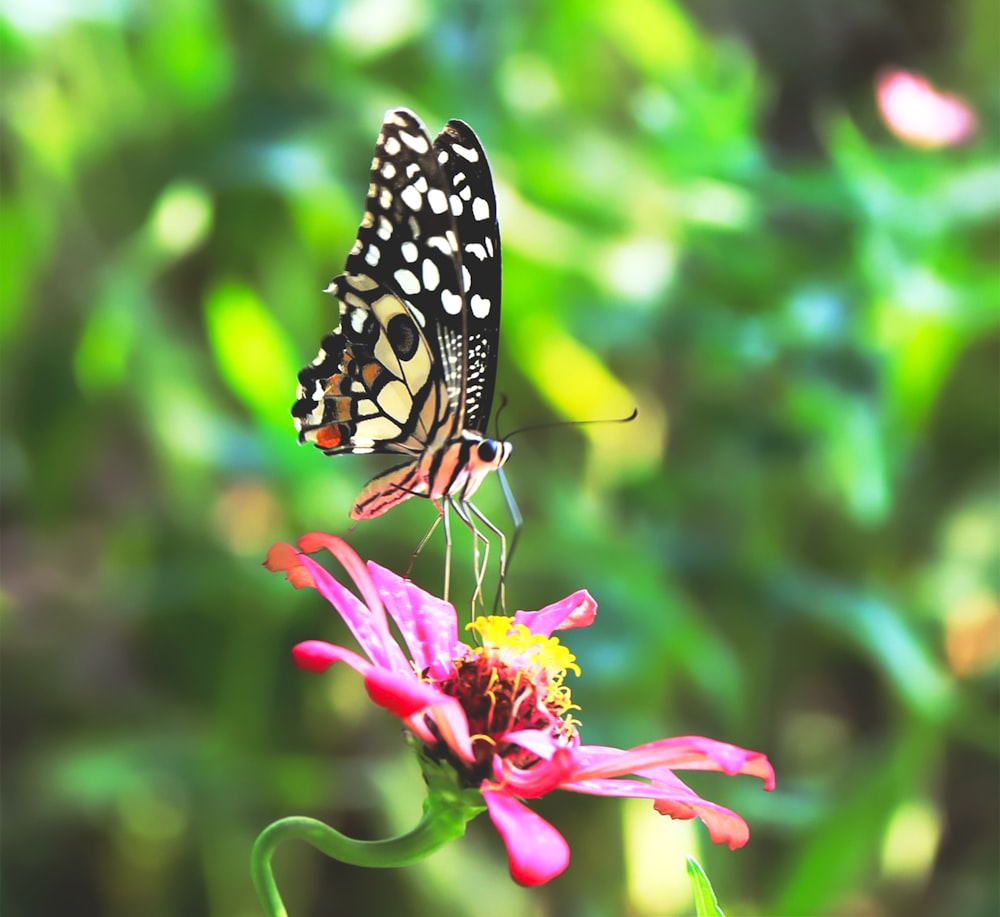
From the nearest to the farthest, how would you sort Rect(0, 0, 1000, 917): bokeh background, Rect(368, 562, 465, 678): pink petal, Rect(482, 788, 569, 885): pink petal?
1. Rect(482, 788, 569, 885): pink petal
2. Rect(368, 562, 465, 678): pink petal
3. Rect(0, 0, 1000, 917): bokeh background

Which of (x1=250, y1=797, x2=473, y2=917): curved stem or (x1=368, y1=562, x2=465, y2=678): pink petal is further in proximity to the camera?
(x1=368, y1=562, x2=465, y2=678): pink petal

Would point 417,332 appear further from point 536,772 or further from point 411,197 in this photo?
point 536,772

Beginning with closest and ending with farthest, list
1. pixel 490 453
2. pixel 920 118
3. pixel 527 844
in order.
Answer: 1. pixel 527 844
2. pixel 490 453
3. pixel 920 118

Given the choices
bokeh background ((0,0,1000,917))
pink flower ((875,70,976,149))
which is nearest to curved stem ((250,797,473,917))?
bokeh background ((0,0,1000,917))

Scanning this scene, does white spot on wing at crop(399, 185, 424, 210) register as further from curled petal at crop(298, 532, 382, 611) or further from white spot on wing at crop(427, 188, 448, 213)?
curled petal at crop(298, 532, 382, 611)

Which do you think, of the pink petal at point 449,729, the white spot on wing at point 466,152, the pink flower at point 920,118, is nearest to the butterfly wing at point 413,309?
the white spot on wing at point 466,152

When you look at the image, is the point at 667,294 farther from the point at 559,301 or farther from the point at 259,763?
the point at 259,763

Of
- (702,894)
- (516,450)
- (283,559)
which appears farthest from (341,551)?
(516,450)
